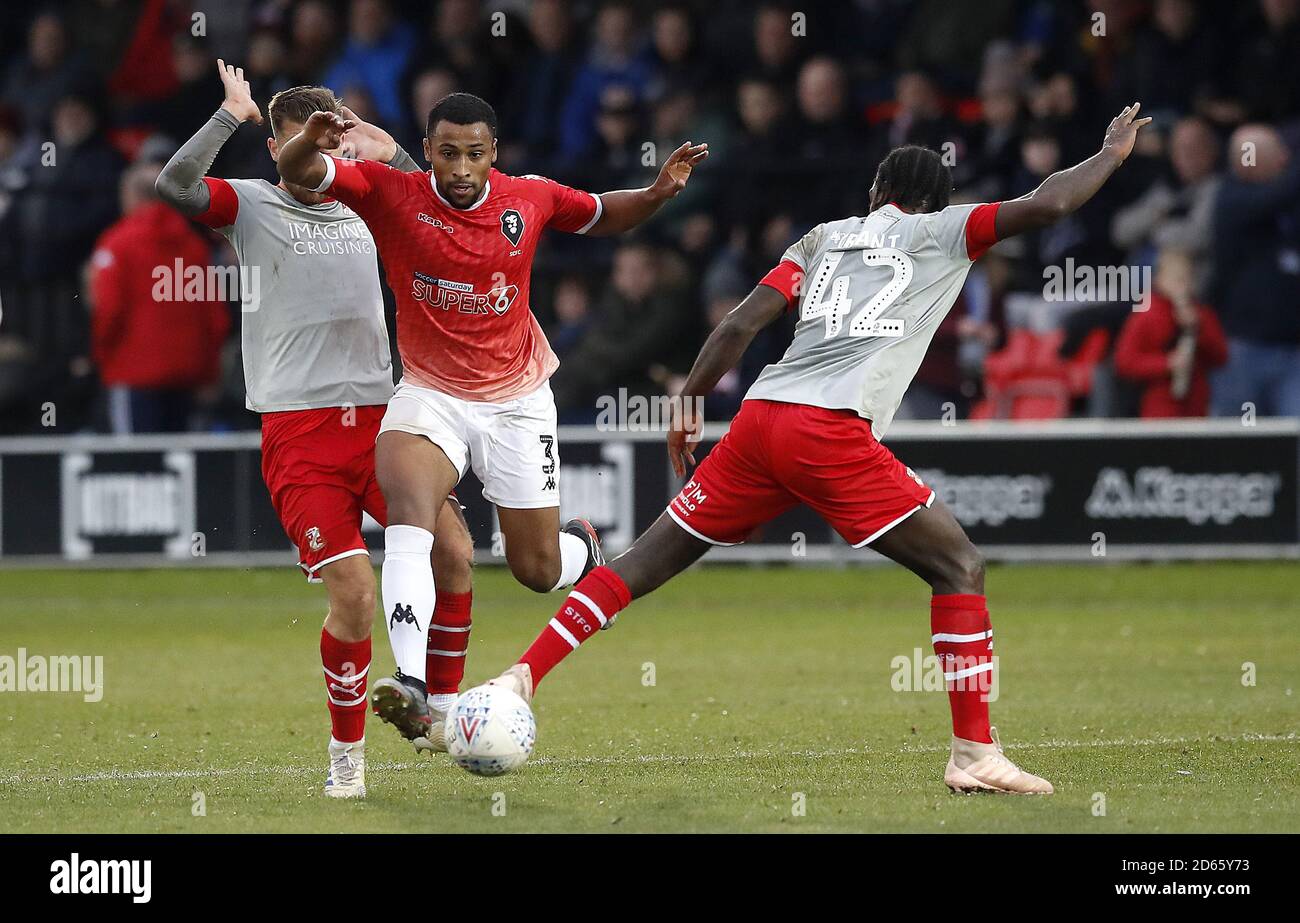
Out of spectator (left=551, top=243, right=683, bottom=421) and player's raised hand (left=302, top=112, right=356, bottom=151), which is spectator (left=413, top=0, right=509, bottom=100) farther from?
player's raised hand (left=302, top=112, right=356, bottom=151)

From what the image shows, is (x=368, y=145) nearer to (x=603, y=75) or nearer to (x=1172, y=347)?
(x=1172, y=347)

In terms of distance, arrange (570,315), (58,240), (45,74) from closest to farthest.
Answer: (570,315) < (58,240) < (45,74)

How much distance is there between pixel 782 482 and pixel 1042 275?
9.12 meters

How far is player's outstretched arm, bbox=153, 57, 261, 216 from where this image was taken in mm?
6641

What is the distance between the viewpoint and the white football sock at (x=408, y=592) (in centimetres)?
652

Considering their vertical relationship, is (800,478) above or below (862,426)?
below

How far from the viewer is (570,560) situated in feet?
25.2

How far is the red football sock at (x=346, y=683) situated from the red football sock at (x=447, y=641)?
0.54 metres

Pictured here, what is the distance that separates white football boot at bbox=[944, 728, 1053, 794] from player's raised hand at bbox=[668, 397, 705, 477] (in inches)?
50.9

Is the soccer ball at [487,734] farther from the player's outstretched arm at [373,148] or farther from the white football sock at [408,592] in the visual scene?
the player's outstretched arm at [373,148]

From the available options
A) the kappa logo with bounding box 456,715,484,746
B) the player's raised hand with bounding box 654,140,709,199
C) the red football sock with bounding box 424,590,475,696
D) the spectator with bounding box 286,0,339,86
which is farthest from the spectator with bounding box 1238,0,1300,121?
the kappa logo with bounding box 456,715,484,746

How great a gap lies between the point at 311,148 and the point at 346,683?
5.57ft

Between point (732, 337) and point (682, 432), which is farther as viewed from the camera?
point (682, 432)

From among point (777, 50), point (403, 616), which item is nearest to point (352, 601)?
point (403, 616)
